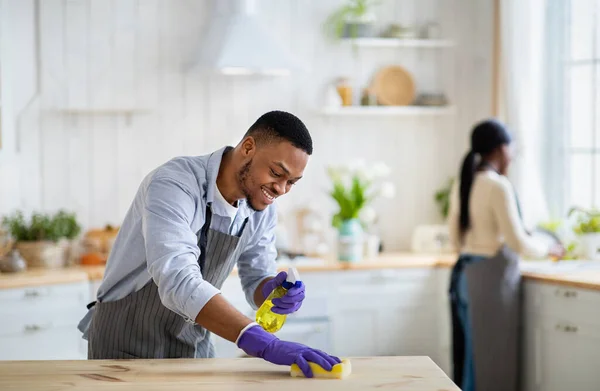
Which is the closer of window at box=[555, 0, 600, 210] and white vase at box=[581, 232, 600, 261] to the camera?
white vase at box=[581, 232, 600, 261]

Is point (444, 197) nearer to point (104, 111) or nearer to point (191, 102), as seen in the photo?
point (191, 102)

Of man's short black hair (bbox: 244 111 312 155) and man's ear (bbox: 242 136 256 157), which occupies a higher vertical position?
man's short black hair (bbox: 244 111 312 155)

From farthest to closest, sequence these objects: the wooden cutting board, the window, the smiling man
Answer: the window < the smiling man < the wooden cutting board

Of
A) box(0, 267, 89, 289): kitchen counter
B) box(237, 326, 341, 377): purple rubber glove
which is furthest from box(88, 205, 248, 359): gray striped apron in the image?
box(0, 267, 89, 289): kitchen counter

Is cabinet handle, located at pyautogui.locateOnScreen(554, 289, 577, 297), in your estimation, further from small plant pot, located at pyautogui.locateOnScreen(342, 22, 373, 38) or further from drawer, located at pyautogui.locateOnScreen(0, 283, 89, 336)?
drawer, located at pyautogui.locateOnScreen(0, 283, 89, 336)

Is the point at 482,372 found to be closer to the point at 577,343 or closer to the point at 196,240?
the point at 577,343

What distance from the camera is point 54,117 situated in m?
5.07

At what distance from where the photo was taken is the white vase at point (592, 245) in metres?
4.64

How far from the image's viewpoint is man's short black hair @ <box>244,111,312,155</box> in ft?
7.63

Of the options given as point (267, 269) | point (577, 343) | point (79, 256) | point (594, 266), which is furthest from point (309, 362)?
point (79, 256)

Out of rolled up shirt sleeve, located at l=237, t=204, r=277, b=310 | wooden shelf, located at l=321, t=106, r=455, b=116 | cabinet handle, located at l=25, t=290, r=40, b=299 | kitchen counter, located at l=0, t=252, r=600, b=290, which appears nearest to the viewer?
rolled up shirt sleeve, located at l=237, t=204, r=277, b=310

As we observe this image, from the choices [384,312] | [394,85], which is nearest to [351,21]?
[394,85]

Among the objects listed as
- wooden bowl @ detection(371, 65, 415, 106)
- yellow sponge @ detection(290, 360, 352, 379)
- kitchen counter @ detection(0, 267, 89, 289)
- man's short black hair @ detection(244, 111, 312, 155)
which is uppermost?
wooden bowl @ detection(371, 65, 415, 106)

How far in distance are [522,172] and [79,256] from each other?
2.51 meters
